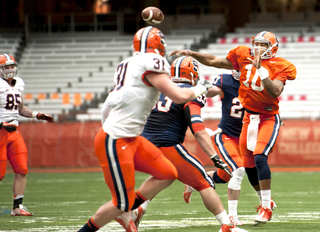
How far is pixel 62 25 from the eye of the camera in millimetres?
20453

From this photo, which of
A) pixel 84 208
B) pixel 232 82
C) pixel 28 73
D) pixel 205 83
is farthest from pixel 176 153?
pixel 28 73

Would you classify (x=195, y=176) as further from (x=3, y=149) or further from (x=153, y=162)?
(x=3, y=149)

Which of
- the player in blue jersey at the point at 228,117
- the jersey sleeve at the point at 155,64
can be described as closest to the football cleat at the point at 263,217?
the player in blue jersey at the point at 228,117

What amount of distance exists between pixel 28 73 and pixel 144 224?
13735 mm

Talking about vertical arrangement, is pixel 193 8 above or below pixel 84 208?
above

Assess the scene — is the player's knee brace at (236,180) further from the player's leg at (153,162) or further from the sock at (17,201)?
the sock at (17,201)

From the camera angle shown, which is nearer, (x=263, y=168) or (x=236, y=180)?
(x=263, y=168)

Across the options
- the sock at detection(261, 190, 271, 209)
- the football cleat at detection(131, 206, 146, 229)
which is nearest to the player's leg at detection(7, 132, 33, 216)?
the football cleat at detection(131, 206, 146, 229)

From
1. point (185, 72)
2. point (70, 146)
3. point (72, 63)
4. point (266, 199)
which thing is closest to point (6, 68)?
point (185, 72)

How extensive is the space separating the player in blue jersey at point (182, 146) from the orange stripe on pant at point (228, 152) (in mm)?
1035

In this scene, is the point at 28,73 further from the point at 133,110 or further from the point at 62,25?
the point at 133,110

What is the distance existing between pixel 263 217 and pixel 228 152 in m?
0.84

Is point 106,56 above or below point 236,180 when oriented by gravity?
below

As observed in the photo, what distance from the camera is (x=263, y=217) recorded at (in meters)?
4.71
